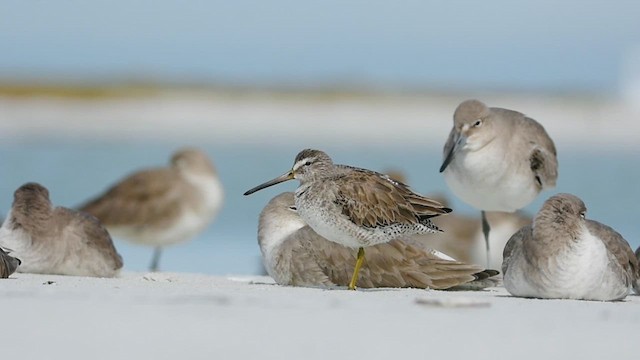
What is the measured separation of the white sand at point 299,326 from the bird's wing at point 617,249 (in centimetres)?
44

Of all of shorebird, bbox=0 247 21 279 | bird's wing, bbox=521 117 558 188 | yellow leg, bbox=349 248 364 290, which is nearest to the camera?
yellow leg, bbox=349 248 364 290

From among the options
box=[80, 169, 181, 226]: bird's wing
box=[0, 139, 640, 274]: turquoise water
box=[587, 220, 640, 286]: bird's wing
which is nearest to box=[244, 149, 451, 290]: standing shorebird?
box=[587, 220, 640, 286]: bird's wing

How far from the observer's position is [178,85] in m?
62.1

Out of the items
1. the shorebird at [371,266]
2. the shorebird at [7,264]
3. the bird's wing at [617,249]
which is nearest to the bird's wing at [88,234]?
the shorebird at [7,264]

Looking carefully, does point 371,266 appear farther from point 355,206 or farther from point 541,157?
point 541,157

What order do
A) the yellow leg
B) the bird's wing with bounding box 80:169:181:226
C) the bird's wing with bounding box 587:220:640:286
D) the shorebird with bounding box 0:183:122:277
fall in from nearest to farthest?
the bird's wing with bounding box 587:220:640:286
the yellow leg
the shorebird with bounding box 0:183:122:277
the bird's wing with bounding box 80:169:181:226

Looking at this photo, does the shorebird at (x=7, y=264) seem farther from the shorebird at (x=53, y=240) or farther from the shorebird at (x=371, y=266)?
the shorebird at (x=371, y=266)

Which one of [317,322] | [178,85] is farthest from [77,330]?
[178,85]

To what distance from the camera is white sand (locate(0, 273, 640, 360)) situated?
6.14 m

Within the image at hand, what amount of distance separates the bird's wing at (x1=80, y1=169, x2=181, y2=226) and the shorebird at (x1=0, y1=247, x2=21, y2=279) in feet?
15.9

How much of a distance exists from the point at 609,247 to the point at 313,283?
1693 millimetres

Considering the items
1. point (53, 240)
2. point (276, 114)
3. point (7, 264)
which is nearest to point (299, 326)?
point (7, 264)

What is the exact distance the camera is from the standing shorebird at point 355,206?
8.34 m

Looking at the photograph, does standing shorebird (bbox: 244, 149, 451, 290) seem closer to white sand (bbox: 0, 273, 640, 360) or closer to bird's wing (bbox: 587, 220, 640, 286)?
white sand (bbox: 0, 273, 640, 360)
